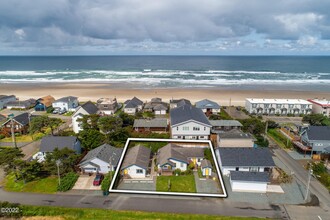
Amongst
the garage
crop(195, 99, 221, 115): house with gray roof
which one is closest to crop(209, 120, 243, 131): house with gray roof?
crop(195, 99, 221, 115): house with gray roof

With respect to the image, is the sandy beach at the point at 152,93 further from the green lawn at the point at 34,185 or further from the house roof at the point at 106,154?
the green lawn at the point at 34,185

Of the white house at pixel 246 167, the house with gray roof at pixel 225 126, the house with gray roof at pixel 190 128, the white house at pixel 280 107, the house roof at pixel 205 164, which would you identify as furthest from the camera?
the white house at pixel 280 107

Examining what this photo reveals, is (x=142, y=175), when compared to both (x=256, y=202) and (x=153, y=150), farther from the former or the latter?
(x=256, y=202)

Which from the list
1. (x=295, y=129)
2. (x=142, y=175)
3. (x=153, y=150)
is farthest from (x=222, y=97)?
(x=142, y=175)

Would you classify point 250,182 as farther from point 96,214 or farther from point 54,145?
point 54,145

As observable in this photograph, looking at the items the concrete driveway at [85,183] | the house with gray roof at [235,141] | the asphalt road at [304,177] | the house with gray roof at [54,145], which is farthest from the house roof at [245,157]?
the house with gray roof at [54,145]

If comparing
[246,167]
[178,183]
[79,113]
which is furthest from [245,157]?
[79,113]

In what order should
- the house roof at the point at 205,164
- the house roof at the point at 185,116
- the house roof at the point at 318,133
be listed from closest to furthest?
1. the house roof at the point at 205,164
2. the house roof at the point at 318,133
3. the house roof at the point at 185,116

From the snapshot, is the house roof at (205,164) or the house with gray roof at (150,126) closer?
the house roof at (205,164)
